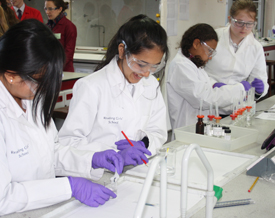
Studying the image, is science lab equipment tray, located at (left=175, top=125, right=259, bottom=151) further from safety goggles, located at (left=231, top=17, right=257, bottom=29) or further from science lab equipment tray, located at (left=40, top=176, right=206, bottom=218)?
safety goggles, located at (left=231, top=17, right=257, bottom=29)

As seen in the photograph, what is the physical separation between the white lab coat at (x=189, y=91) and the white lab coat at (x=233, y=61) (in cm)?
42

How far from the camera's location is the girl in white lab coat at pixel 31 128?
100 centimetres

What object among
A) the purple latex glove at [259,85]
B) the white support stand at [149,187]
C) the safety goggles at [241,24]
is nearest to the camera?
the white support stand at [149,187]

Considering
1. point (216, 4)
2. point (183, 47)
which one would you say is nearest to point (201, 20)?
point (216, 4)

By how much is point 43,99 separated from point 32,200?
34 centimetres

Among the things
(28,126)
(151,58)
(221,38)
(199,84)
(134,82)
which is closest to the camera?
(28,126)

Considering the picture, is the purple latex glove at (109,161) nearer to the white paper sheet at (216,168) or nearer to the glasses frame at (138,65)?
the white paper sheet at (216,168)

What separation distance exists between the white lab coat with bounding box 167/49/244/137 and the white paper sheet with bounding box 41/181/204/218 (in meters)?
1.32

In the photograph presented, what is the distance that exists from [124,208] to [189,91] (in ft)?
4.88

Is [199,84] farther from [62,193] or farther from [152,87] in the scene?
[62,193]

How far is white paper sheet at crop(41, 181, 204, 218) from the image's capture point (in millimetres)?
1063

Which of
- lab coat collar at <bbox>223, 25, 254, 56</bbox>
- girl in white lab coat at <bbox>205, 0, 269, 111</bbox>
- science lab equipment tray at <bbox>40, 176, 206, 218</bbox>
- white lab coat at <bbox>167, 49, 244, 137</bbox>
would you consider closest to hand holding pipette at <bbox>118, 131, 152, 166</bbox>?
science lab equipment tray at <bbox>40, 176, 206, 218</bbox>

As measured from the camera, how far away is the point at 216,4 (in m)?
4.66

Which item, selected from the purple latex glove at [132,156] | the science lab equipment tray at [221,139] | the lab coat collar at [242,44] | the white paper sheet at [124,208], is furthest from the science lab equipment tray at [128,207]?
the lab coat collar at [242,44]
